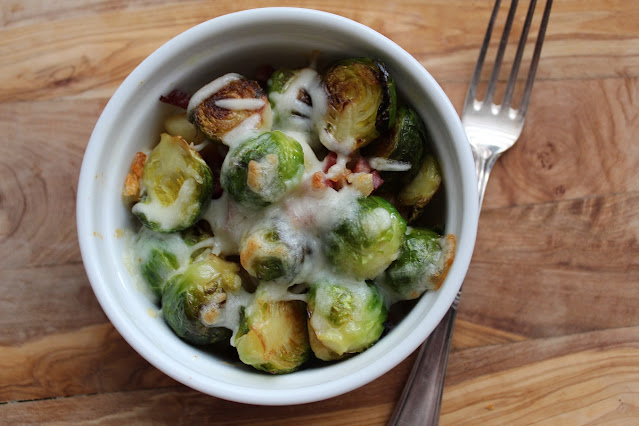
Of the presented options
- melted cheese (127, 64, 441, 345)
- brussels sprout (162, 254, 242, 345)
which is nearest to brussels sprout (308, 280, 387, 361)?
melted cheese (127, 64, 441, 345)

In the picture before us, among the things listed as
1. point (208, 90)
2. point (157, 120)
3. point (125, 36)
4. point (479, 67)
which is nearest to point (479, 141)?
point (479, 67)

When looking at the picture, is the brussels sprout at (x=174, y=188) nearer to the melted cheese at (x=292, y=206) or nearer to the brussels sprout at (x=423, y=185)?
the melted cheese at (x=292, y=206)

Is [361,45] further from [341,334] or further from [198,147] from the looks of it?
[341,334]

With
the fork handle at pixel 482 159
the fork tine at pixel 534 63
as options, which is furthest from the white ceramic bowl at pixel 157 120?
the fork tine at pixel 534 63

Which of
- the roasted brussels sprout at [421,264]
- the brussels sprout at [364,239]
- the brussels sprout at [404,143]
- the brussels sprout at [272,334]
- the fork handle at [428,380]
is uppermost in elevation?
the brussels sprout at [404,143]

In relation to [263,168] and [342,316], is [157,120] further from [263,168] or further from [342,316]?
[342,316]
